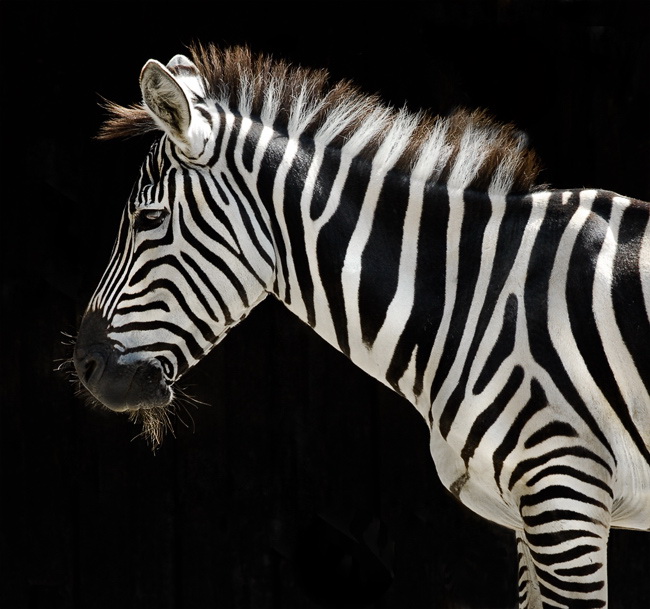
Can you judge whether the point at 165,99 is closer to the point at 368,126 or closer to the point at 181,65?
the point at 181,65

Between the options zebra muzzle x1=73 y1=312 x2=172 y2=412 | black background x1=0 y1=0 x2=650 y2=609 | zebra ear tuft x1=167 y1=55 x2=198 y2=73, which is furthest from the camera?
black background x1=0 y1=0 x2=650 y2=609

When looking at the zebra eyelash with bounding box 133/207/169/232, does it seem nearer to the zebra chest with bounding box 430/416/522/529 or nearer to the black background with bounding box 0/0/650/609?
the zebra chest with bounding box 430/416/522/529

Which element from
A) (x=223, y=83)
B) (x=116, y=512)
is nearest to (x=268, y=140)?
(x=223, y=83)

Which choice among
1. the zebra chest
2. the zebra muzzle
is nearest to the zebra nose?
the zebra muzzle

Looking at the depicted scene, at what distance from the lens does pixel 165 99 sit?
2826 millimetres

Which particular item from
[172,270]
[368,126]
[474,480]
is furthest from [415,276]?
[172,270]

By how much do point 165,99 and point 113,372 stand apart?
3.06 feet

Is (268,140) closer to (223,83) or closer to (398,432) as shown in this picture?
(223,83)

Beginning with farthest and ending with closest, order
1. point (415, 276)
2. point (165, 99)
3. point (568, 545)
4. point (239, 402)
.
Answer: point (239, 402) < point (415, 276) < point (165, 99) < point (568, 545)

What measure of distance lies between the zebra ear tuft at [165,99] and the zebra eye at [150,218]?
266 millimetres

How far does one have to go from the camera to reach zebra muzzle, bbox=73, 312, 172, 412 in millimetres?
2971

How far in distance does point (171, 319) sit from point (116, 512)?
7.56 ft

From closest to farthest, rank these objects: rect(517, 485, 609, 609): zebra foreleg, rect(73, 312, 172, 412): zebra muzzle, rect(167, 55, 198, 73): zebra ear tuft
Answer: rect(517, 485, 609, 609): zebra foreleg, rect(73, 312, 172, 412): zebra muzzle, rect(167, 55, 198, 73): zebra ear tuft

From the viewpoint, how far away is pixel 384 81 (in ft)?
15.4
